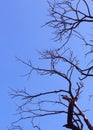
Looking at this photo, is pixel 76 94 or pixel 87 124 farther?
pixel 76 94

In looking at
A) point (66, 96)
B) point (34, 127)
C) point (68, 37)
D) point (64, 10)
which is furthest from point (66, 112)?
point (64, 10)

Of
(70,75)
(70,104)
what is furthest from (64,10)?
(70,104)

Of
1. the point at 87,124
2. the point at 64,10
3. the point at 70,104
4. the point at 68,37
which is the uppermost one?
the point at 64,10

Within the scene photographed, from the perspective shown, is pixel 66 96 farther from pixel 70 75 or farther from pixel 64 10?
pixel 64 10

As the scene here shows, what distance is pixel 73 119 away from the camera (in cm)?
818

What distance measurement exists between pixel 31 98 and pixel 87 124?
A: 6.49 feet

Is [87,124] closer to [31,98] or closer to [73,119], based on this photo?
[73,119]

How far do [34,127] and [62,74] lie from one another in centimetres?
175

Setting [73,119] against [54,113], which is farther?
[54,113]

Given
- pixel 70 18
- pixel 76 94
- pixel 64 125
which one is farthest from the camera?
pixel 76 94

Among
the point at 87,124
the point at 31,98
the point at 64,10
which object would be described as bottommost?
the point at 87,124

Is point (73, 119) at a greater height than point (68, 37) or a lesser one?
Result: lesser

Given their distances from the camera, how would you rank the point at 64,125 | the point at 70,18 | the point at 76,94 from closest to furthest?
the point at 64,125
the point at 70,18
the point at 76,94

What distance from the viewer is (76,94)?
9.45 meters
